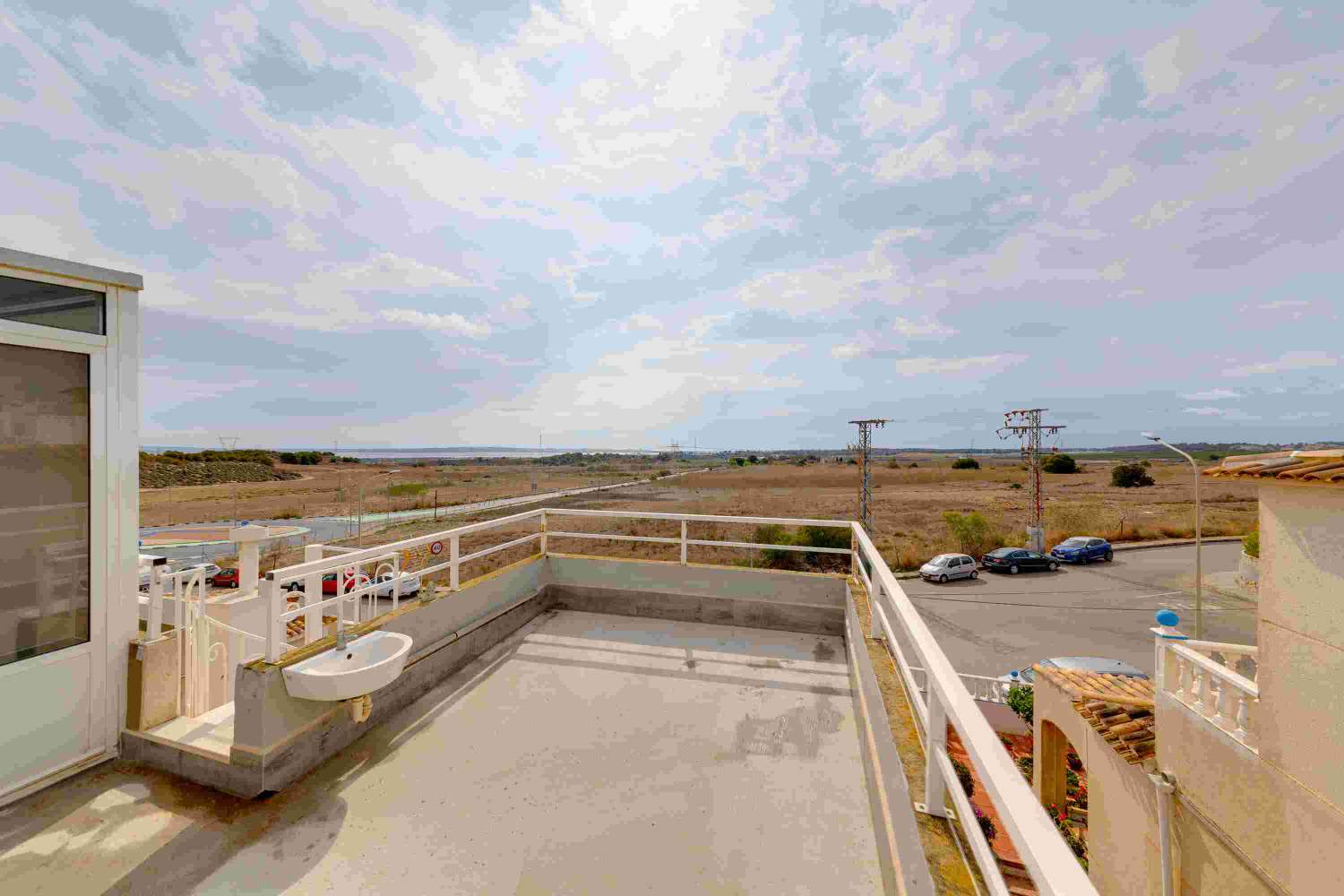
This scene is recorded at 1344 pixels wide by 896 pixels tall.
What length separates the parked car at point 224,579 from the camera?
1340cm

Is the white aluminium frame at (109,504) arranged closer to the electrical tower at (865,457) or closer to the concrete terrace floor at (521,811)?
the concrete terrace floor at (521,811)

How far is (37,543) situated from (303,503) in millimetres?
37686

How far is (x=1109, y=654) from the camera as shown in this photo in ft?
46.1

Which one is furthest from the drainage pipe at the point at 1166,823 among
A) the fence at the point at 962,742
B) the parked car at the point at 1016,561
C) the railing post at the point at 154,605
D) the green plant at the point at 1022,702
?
the parked car at the point at 1016,561

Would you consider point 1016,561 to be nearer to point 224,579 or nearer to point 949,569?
point 949,569

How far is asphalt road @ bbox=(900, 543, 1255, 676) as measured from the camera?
46.6ft

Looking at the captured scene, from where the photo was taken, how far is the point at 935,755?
1610 millimetres

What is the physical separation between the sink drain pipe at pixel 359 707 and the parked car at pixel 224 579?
46.7 feet

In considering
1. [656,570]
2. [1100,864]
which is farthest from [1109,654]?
[656,570]

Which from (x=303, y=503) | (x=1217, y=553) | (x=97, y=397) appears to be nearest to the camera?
(x=97, y=397)

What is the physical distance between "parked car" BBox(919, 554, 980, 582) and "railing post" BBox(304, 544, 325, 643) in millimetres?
22132

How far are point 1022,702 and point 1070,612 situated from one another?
9851 mm

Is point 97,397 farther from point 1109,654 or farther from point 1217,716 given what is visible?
point 1109,654

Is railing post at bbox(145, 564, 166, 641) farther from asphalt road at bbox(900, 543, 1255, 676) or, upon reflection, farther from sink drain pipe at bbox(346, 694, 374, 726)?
asphalt road at bbox(900, 543, 1255, 676)
